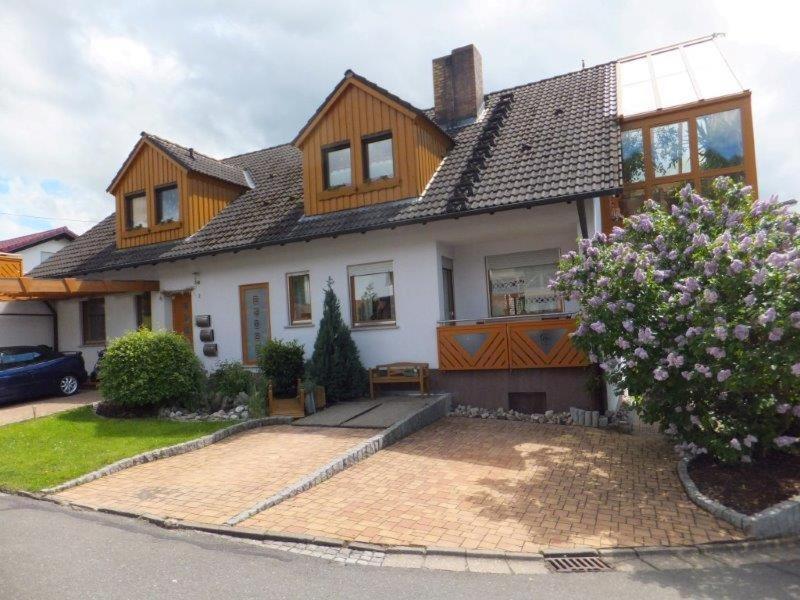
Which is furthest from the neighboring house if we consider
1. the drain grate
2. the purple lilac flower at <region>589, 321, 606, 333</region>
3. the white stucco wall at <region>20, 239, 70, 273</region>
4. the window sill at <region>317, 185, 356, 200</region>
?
the drain grate

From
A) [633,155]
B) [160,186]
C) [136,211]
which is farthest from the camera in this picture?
[136,211]

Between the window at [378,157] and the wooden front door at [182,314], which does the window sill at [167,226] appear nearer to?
the wooden front door at [182,314]

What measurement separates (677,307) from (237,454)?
21.5ft

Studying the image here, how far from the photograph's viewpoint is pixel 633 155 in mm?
12125

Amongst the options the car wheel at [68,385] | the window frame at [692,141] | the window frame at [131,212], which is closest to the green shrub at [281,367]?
the car wheel at [68,385]

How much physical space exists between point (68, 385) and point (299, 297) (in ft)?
23.1

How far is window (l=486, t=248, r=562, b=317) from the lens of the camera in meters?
11.9

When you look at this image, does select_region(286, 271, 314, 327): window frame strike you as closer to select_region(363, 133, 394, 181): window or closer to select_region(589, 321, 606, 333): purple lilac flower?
select_region(363, 133, 394, 181): window

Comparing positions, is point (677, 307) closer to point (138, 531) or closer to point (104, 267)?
point (138, 531)

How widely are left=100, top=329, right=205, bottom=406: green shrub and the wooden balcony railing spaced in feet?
18.0

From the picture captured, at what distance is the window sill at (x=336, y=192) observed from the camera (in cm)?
1298

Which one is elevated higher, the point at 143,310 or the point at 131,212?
the point at 131,212

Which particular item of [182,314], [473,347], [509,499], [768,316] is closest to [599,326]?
[768,316]

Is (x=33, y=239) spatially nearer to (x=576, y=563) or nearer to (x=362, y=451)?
(x=362, y=451)
